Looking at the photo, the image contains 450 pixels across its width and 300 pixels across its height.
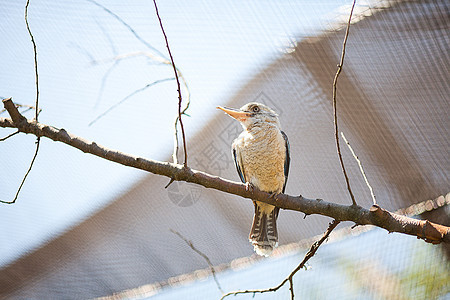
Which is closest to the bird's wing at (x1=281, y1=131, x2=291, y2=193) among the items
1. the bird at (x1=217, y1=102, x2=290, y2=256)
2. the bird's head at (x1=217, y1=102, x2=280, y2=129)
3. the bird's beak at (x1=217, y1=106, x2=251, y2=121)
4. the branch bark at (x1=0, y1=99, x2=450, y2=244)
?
the bird at (x1=217, y1=102, x2=290, y2=256)

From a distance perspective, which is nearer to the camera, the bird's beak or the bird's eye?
the bird's beak

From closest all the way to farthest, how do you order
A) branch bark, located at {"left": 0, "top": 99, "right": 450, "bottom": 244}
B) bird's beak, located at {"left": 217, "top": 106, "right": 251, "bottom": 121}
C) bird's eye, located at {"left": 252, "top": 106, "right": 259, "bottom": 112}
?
branch bark, located at {"left": 0, "top": 99, "right": 450, "bottom": 244}, bird's beak, located at {"left": 217, "top": 106, "right": 251, "bottom": 121}, bird's eye, located at {"left": 252, "top": 106, "right": 259, "bottom": 112}

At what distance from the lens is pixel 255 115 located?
8.72ft

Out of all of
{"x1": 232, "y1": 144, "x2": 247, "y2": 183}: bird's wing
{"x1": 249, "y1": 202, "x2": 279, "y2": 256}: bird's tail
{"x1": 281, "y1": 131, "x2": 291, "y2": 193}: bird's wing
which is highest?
{"x1": 232, "y1": 144, "x2": 247, "y2": 183}: bird's wing

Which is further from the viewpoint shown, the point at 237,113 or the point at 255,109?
the point at 255,109

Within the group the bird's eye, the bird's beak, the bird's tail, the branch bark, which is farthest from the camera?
the bird's eye

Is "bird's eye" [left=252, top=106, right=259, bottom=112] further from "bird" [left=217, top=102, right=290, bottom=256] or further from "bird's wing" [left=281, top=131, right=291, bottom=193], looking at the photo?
"bird's wing" [left=281, top=131, right=291, bottom=193]

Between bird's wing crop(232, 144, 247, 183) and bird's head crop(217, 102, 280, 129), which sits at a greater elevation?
bird's head crop(217, 102, 280, 129)

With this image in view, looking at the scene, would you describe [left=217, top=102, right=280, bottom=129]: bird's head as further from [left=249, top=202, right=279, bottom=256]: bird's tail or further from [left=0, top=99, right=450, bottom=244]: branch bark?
[left=0, top=99, right=450, bottom=244]: branch bark

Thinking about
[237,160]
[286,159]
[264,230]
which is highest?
[237,160]

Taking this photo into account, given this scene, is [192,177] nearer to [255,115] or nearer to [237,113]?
[237,113]

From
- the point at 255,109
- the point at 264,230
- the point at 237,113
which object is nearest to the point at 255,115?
the point at 255,109

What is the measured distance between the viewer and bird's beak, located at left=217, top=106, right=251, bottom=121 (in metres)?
2.36

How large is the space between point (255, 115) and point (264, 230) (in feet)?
2.27
